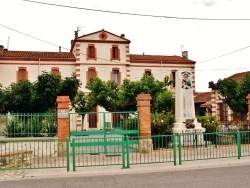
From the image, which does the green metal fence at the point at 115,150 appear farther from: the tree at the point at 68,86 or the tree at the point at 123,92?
the tree at the point at 123,92

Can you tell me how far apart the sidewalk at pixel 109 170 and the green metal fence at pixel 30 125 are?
448cm

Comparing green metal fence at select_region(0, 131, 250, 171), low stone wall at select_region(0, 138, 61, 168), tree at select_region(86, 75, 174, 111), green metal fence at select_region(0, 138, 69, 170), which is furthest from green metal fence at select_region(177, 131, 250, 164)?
tree at select_region(86, 75, 174, 111)

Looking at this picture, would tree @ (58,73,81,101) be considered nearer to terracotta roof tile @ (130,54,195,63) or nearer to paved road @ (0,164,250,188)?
terracotta roof tile @ (130,54,195,63)

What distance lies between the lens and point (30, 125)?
1565cm

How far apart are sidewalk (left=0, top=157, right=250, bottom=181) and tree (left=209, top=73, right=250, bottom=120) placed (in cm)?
1510

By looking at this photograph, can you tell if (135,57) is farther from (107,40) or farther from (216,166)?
(216,166)

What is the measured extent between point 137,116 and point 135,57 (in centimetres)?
2176

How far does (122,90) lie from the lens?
26453 millimetres

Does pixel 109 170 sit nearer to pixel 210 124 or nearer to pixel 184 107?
pixel 184 107

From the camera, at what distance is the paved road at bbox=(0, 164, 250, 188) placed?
8.18 m

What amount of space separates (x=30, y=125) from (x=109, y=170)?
6366 millimetres

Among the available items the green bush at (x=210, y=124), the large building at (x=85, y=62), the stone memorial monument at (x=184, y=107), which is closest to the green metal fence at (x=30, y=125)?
the stone memorial monument at (x=184, y=107)

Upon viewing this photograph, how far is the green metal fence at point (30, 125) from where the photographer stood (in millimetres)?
15516

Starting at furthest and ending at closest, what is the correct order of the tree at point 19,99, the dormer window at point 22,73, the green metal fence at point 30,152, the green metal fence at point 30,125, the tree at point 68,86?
1. the dormer window at point 22,73
2. the tree at point 68,86
3. the tree at point 19,99
4. the green metal fence at point 30,125
5. the green metal fence at point 30,152
